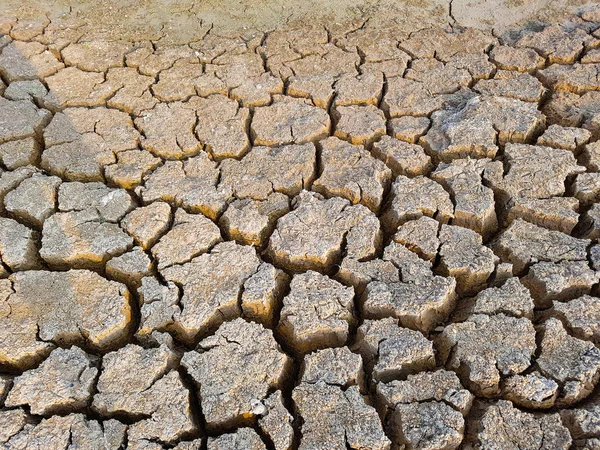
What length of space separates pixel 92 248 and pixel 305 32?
2.11m

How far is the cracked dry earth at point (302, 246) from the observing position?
59.6 inches

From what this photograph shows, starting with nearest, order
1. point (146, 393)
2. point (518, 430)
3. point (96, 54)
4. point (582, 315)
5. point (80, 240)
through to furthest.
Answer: point (518, 430) → point (146, 393) → point (582, 315) → point (80, 240) → point (96, 54)

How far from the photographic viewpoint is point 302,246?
2.00m

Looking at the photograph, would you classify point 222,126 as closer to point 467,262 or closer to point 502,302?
point 467,262

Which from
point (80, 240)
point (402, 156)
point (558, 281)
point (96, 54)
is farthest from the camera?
point (96, 54)

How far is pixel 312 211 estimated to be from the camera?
2129 mm

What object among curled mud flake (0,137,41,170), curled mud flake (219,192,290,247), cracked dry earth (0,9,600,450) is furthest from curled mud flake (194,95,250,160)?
curled mud flake (0,137,41,170)

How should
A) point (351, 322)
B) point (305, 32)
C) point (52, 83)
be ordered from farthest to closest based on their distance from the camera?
point (305, 32)
point (52, 83)
point (351, 322)

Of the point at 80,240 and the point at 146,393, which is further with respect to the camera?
the point at 80,240

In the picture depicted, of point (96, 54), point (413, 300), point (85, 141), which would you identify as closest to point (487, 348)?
point (413, 300)

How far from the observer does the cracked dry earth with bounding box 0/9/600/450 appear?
1515 mm

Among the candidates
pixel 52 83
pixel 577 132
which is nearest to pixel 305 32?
pixel 52 83

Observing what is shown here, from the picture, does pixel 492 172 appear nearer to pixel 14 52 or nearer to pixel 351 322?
pixel 351 322

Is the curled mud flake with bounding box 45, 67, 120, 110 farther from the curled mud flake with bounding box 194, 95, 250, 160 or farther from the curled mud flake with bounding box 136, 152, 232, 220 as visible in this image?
the curled mud flake with bounding box 136, 152, 232, 220
